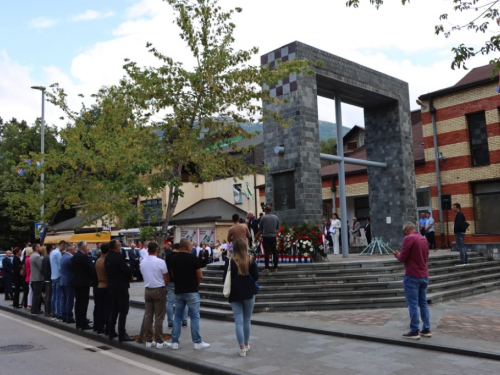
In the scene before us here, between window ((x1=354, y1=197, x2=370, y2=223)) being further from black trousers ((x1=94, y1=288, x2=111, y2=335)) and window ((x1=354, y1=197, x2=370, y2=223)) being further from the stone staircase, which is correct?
black trousers ((x1=94, y1=288, x2=111, y2=335))

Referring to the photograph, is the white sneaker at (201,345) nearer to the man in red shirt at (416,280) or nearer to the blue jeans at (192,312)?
the blue jeans at (192,312)

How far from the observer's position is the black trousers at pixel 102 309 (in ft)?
31.2

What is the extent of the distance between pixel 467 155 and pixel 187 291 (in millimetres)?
19061

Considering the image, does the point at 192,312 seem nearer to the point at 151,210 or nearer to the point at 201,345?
the point at 201,345

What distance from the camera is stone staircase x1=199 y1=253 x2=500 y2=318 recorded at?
11.4 metres

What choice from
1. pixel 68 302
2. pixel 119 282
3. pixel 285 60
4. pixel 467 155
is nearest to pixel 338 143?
pixel 285 60

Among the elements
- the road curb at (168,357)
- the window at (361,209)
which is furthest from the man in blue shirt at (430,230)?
the road curb at (168,357)

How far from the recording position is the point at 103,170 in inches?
687

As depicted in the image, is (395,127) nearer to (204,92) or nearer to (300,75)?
(300,75)

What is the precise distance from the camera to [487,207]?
72.8 ft

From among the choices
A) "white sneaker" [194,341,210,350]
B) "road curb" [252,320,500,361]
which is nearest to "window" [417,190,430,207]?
"road curb" [252,320,500,361]

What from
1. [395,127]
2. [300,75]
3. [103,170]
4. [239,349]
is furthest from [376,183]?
[239,349]

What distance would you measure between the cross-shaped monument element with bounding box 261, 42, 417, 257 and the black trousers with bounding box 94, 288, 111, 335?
22.7 ft

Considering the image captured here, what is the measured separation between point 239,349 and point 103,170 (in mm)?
11430
